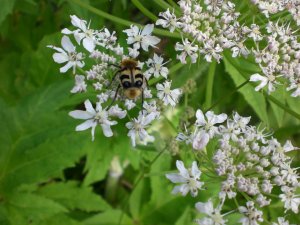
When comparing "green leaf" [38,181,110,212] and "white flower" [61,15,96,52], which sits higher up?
"white flower" [61,15,96,52]

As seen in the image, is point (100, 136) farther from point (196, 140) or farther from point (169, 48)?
point (196, 140)

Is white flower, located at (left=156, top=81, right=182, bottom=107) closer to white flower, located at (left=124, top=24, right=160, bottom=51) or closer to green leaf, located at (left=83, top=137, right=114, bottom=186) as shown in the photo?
white flower, located at (left=124, top=24, right=160, bottom=51)

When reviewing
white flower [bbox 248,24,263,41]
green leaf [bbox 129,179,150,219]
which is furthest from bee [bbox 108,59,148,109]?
green leaf [bbox 129,179,150,219]

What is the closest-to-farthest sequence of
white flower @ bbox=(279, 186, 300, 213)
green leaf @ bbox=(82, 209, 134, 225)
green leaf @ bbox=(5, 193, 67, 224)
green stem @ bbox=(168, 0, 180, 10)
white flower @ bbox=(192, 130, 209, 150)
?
white flower @ bbox=(192, 130, 209, 150) → white flower @ bbox=(279, 186, 300, 213) → green stem @ bbox=(168, 0, 180, 10) → green leaf @ bbox=(5, 193, 67, 224) → green leaf @ bbox=(82, 209, 134, 225)

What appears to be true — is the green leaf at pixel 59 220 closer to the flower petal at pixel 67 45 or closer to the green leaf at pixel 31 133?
the green leaf at pixel 31 133

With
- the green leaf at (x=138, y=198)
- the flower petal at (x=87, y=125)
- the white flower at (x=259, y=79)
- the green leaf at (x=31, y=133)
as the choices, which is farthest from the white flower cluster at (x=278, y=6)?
the green leaf at (x=138, y=198)

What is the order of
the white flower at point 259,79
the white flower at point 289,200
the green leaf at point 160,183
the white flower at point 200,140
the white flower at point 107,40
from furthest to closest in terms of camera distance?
1. the green leaf at point 160,183
2. the white flower at point 107,40
3. the white flower at point 259,79
4. the white flower at point 289,200
5. the white flower at point 200,140

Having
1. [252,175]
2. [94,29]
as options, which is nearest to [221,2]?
[94,29]
